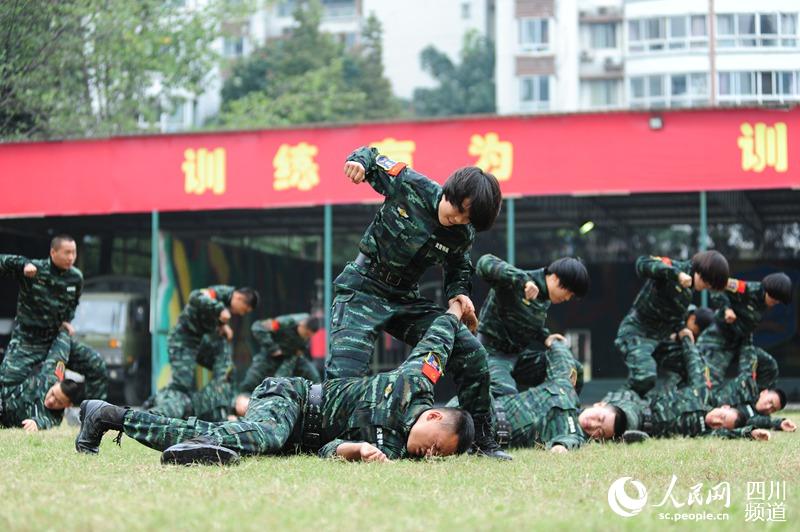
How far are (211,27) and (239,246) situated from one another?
10.9 m

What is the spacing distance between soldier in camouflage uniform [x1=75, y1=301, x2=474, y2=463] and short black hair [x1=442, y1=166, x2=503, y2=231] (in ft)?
1.97

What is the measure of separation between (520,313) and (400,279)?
188 centimetres

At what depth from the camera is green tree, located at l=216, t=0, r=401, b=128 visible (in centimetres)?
3141

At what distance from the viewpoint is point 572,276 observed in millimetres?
7480

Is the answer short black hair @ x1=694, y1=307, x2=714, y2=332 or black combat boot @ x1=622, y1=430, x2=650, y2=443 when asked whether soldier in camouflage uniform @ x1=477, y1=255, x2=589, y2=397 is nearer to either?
black combat boot @ x1=622, y1=430, x2=650, y2=443

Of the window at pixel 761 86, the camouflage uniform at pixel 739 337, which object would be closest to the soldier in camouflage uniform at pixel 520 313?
the camouflage uniform at pixel 739 337

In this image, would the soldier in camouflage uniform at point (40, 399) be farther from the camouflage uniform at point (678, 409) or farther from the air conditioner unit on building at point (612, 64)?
the air conditioner unit on building at point (612, 64)

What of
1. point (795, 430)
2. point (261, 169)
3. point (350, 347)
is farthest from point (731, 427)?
point (261, 169)

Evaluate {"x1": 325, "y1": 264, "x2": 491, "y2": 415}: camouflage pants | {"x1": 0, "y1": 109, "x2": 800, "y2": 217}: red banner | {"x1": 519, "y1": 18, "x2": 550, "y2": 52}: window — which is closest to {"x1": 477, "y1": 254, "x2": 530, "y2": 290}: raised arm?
{"x1": 325, "y1": 264, "x2": 491, "y2": 415}: camouflage pants

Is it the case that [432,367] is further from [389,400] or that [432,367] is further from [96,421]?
[96,421]

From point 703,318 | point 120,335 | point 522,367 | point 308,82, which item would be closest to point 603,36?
point 308,82

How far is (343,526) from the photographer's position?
346 centimetres

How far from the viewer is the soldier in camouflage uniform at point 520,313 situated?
7496 millimetres

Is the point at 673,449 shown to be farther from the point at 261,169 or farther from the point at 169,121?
the point at 169,121
